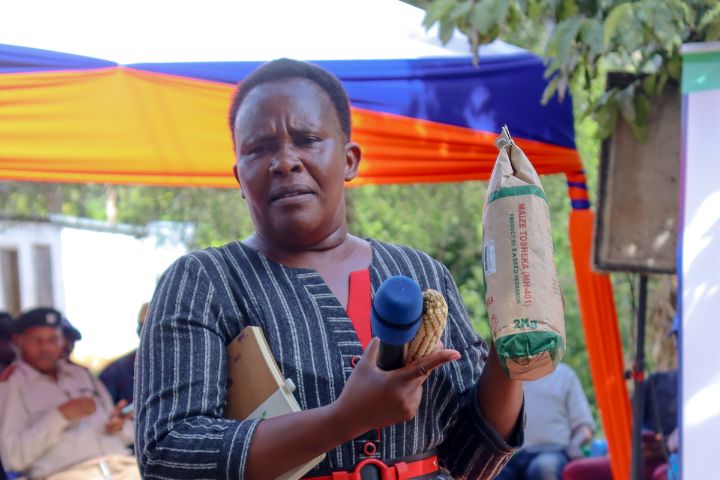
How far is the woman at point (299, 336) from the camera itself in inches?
59.3

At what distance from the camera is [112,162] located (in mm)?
4852

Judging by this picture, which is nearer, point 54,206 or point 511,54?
point 511,54

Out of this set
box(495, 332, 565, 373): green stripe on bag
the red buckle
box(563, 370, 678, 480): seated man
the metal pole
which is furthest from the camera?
box(563, 370, 678, 480): seated man

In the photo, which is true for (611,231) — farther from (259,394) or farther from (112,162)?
(259,394)

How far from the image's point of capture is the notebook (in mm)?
1550

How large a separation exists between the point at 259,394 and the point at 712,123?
280 cm

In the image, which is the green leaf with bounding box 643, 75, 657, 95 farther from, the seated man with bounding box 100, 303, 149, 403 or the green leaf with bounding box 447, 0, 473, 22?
the seated man with bounding box 100, 303, 149, 403

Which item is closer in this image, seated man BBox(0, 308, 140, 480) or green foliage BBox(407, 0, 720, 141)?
green foliage BBox(407, 0, 720, 141)

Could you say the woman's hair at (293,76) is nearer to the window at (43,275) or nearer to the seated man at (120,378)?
the seated man at (120,378)

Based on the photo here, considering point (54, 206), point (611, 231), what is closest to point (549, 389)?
point (611, 231)

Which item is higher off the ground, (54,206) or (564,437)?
(54,206)

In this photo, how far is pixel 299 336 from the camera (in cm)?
166

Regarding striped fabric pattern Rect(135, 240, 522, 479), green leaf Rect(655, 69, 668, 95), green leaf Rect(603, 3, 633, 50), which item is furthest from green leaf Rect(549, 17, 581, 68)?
striped fabric pattern Rect(135, 240, 522, 479)

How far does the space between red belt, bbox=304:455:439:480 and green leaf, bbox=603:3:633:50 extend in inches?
99.0
